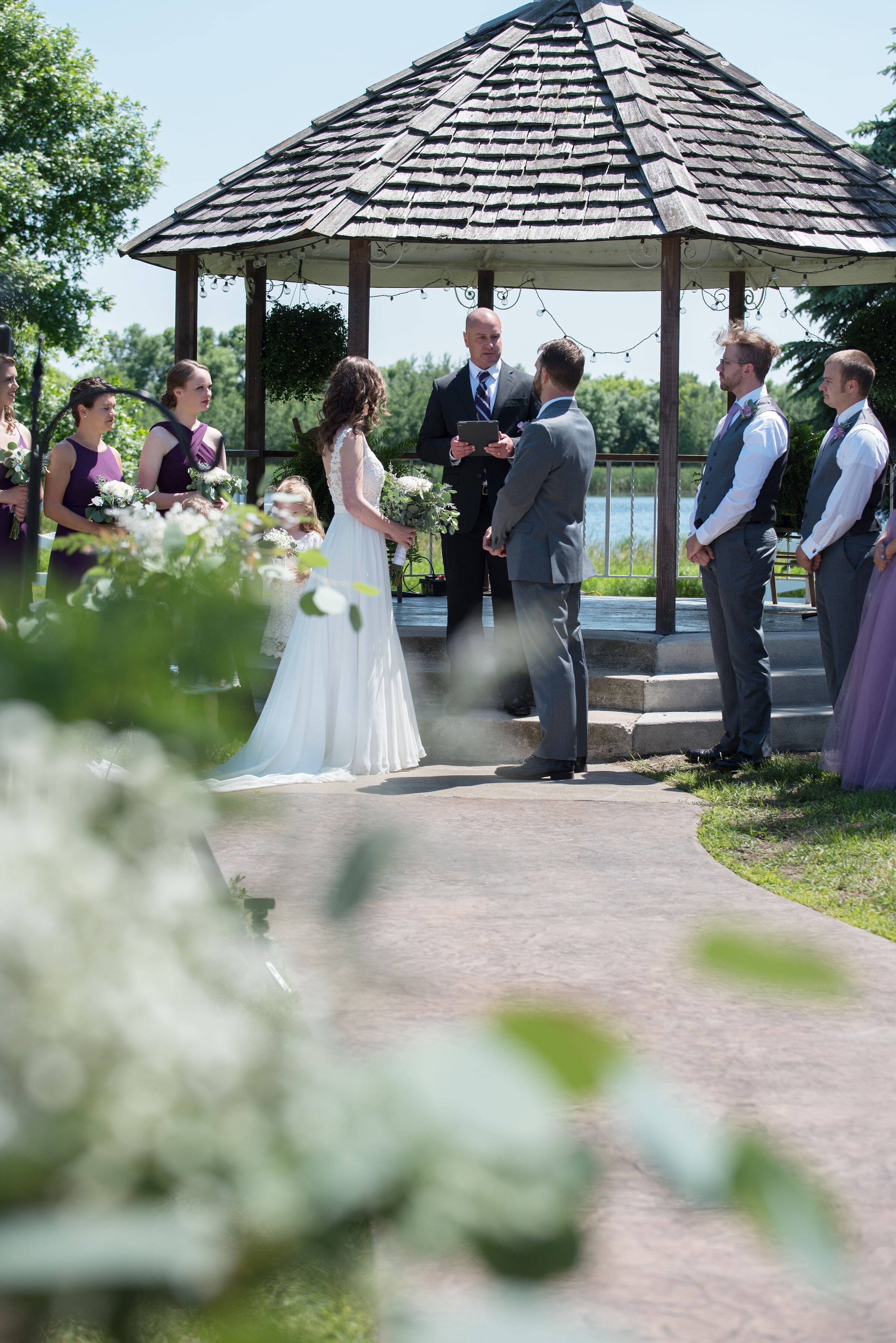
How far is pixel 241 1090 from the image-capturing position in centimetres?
78

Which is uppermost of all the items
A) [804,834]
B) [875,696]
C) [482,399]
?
[482,399]

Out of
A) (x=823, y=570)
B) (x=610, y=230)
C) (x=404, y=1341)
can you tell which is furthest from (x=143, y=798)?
(x=610, y=230)

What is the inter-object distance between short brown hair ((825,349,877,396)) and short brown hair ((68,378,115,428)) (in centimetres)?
366

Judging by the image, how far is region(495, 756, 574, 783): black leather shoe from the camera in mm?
6988

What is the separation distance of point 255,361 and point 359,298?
2.49m

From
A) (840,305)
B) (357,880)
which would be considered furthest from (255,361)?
(840,305)

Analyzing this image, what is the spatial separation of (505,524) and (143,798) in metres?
5.88

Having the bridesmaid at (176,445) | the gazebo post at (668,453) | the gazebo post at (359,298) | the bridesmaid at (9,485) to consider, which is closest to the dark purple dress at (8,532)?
the bridesmaid at (9,485)

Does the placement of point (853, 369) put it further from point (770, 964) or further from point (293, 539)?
point (770, 964)

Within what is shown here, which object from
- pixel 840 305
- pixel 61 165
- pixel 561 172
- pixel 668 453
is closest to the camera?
pixel 668 453

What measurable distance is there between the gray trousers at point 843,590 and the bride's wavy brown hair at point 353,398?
8.28 feet

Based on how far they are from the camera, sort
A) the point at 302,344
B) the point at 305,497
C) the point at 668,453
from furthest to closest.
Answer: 1. the point at 302,344
2. the point at 668,453
3. the point at 305,497

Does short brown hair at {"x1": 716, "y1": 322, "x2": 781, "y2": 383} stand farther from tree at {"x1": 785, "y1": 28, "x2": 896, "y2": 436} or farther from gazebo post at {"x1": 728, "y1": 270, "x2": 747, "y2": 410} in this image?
tree at {"x1": 785, "y1": 28, "x2": 896, "y2": 436}

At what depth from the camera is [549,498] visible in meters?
6.74
